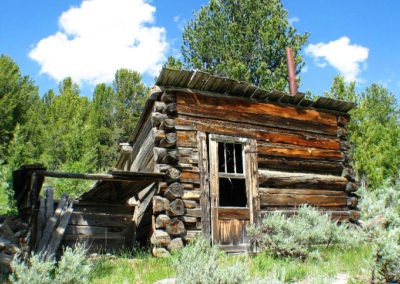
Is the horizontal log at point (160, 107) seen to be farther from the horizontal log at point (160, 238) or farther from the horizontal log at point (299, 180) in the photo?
the horizontal log at point (299, 180)

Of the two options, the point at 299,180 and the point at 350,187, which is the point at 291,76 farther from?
the point at 350,187

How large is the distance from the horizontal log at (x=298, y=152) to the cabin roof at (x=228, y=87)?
124cm

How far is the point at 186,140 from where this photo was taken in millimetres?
9109

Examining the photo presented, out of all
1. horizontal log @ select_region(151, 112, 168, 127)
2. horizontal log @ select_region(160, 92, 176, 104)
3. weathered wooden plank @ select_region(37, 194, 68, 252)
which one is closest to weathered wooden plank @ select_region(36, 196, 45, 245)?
weathered wooden plank @ select_region(37, 194, 68, 252)

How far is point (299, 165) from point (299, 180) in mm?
435

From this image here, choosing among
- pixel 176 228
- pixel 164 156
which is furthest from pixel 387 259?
pixel 164 156

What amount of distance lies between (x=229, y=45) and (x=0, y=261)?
19980 mm

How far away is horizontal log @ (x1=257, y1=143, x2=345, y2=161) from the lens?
1008 cm

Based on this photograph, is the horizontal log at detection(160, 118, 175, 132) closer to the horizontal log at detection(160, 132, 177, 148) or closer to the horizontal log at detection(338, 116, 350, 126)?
the horizontal log at detection(160, 132, 177, 148)

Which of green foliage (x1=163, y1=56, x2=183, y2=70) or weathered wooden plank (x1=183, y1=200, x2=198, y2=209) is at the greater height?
green foliage (x1=163, y1=56, x2=183, y2=70)

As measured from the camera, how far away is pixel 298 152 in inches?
417

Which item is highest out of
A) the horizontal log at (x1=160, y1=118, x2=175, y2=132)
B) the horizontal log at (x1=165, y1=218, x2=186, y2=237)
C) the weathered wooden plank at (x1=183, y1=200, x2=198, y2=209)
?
the horizontal log at (x1=160, y1=118, x2=175, y2=132)

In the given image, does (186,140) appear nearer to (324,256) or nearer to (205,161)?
(205,161)

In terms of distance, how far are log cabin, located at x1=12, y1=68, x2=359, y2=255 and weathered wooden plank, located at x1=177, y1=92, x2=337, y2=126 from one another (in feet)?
0.09
